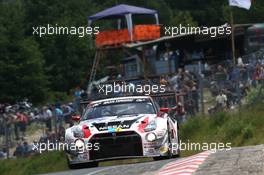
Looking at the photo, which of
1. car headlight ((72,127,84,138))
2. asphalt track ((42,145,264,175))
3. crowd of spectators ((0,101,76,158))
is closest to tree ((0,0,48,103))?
crowd of spectators ((0,101,76,158))

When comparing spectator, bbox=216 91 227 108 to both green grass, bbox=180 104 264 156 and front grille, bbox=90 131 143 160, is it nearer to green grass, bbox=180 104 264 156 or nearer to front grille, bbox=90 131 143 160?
green grass, bbox=180 104 264 156

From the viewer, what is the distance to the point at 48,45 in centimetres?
6175

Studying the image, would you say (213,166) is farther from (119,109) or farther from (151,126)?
(119,109)

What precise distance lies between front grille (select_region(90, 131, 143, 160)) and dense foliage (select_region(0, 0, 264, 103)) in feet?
75.1

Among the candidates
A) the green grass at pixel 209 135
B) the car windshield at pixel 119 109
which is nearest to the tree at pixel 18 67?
the green grass at pixel 209 135

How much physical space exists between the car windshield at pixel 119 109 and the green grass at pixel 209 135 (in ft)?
13.2

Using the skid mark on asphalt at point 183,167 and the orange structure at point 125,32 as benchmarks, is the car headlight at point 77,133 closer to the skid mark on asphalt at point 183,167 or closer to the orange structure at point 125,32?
the skid mark on asphalt at point 183,167

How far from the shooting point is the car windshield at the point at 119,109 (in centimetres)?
1753

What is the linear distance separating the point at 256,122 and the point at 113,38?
81.1ft

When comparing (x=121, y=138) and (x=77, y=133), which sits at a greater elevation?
(x=77, y=133)

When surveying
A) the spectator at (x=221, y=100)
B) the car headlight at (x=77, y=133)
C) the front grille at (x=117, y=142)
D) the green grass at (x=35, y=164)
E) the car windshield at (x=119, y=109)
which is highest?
the spectator at (x=221, y=100)

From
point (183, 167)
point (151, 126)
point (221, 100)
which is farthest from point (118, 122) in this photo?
point (221, 100)

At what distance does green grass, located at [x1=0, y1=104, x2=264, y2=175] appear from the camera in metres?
22.5

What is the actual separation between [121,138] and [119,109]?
153cm
